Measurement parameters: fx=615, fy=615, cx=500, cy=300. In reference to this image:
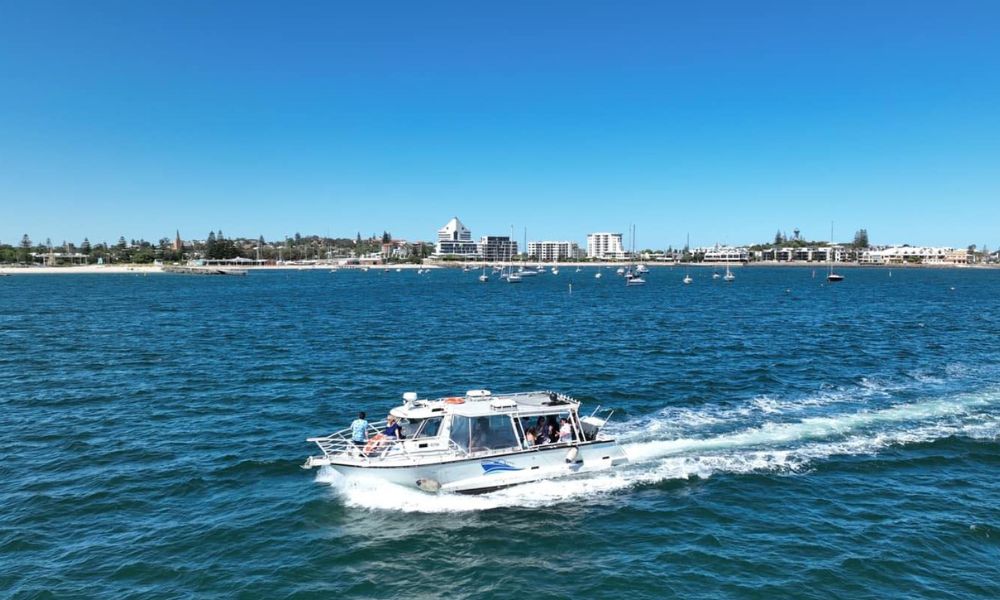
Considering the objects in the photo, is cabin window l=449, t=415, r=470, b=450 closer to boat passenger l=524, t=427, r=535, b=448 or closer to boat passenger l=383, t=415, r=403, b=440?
boat passenger l=383, t=415, r=403, b=440

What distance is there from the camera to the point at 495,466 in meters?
25.4

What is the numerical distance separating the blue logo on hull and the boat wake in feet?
3.05

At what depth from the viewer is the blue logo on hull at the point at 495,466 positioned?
82.9 feet

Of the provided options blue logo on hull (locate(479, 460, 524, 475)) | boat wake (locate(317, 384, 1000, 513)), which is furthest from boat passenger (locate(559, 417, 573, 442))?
blue logo on hull (locate(479, 460, 524, 475))

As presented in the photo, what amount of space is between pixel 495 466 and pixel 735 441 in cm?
1402

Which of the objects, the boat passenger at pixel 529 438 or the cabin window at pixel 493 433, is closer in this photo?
the cabin window at pixel 493 433

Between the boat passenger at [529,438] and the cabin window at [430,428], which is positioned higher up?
the cabin window at [430,428]

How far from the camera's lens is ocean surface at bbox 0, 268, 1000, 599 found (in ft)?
64.5

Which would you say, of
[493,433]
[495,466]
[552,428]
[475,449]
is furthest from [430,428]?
[552,428]

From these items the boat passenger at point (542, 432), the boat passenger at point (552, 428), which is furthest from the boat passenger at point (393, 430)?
the boat passenger at point (552, 428)

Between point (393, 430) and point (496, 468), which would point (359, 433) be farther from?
point (496, 468)

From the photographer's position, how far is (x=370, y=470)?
24531 mm

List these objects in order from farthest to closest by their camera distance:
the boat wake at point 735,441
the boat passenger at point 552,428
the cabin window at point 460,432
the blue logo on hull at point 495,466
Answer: the boat passenger at point 552,428
the cabin window at point 460,432
the blue logo on hull at point 495,466
the boat wake at point 735,441

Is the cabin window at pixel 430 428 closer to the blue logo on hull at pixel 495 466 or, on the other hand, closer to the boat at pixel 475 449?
the boat at pixel 475 449
